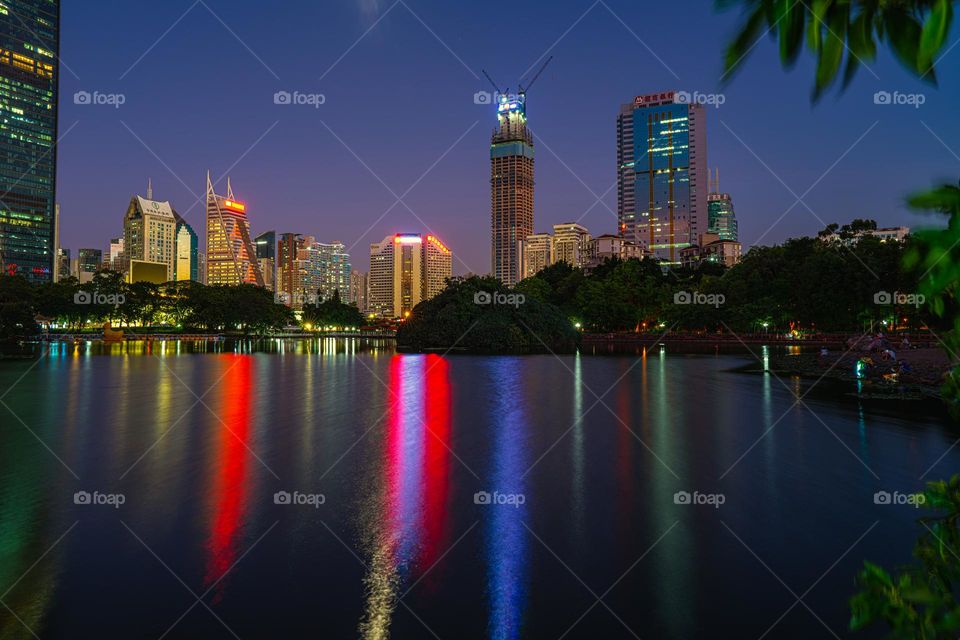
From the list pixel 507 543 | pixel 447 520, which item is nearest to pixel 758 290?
pixel 447 520

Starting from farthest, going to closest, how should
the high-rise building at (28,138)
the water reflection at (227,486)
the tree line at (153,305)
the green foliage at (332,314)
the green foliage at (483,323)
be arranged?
the green foliage at (332,314) < the high-rise building at (28,138) < the tree line at (153,305) < the green foliage at (483,323) < the water reflection at (227,486)

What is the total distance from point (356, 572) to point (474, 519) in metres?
2.33

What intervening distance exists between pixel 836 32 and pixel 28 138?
18120 cm

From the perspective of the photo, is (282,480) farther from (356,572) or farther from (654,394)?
A: (654,394)

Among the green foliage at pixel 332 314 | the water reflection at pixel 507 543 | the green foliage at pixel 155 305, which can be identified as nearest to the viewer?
the water reflection at pixel 507 543

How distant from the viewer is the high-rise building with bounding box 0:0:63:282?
436 feet

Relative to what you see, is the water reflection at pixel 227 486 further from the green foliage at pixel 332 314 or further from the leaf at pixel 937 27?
the green foliage at pixel 332 314

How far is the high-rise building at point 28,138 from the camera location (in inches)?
5236

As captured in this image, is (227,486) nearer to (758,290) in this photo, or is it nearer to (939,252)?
(939,252)

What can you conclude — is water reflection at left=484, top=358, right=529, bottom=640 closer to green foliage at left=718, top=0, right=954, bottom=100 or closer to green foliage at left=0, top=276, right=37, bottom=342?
green foliage at left=718, top=0, right=954, bottom=100

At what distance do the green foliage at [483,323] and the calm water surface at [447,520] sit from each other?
41081 mm

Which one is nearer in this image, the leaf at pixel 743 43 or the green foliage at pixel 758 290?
the leaf at pixel 743 43

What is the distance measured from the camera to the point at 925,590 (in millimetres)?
1637

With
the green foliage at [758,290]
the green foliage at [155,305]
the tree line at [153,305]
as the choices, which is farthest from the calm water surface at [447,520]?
the green foliage at [155,305]
